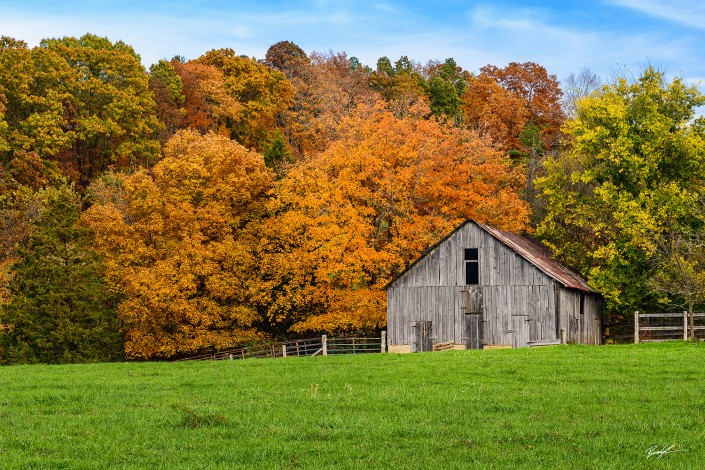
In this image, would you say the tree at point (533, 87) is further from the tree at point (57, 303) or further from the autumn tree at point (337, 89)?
the tree at point (57, 303)

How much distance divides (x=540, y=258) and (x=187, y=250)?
61.8 feet

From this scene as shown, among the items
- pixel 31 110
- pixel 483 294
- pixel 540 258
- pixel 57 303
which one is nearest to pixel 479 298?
pixel 483 294

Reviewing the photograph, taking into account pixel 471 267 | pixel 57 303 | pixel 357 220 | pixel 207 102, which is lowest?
pixel 57 303

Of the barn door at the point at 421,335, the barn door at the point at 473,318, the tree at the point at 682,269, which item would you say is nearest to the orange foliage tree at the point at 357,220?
the barn door at the point at 421,335

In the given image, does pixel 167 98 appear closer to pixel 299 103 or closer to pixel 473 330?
pixel 299 103

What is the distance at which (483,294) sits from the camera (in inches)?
1684

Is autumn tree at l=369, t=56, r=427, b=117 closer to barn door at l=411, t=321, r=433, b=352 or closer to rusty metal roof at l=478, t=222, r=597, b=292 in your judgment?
rusty metal roof at l=478, t=222, r=597, b=292

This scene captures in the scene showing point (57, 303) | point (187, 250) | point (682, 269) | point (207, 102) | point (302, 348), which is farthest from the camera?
point (207, 102)

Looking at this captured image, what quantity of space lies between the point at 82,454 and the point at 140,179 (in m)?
39.1

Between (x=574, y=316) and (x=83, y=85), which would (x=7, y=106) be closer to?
(x=83, y=85)

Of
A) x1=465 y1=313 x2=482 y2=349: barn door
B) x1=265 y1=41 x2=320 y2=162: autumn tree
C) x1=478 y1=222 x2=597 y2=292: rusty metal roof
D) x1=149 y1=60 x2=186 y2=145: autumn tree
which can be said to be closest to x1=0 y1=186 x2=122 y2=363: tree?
x1=465 y1=313 x2=482 y2=349: barn door

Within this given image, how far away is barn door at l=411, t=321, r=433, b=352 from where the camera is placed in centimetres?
4381

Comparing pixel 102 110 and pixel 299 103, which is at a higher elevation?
pixel 299 103

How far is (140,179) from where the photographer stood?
50.8m
